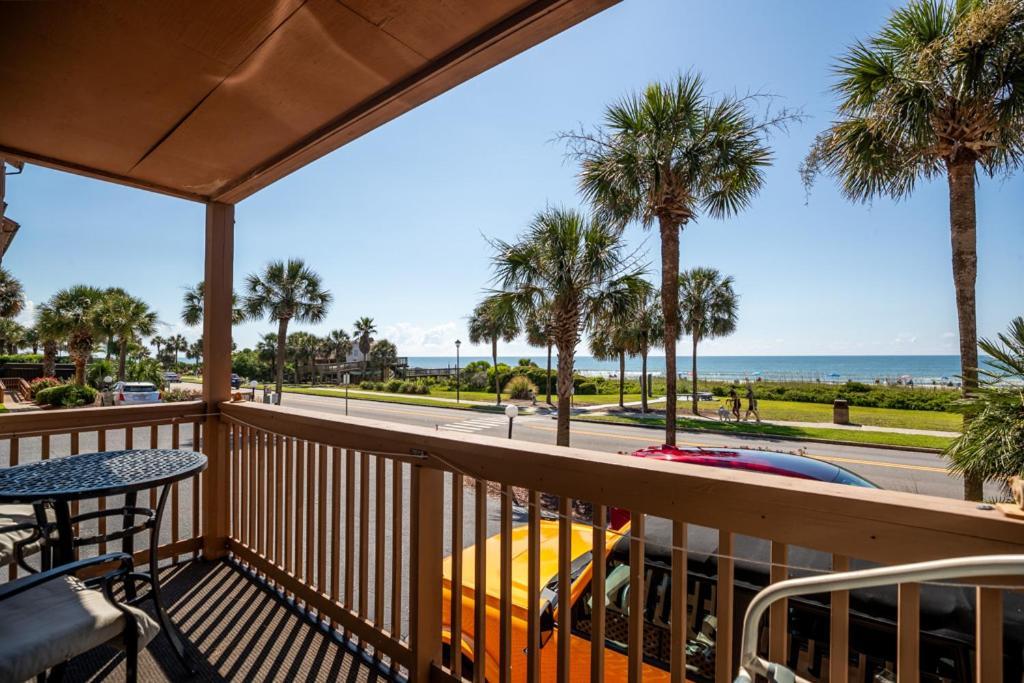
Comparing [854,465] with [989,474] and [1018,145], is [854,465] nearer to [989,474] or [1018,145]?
[1018,145]

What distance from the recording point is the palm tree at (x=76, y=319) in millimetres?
17734

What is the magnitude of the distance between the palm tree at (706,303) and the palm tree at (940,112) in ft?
49.4

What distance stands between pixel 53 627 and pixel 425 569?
93cm

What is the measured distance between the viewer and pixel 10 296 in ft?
68.1

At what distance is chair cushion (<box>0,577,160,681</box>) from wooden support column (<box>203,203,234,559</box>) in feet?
4.79

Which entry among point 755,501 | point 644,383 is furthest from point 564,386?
point 644,383

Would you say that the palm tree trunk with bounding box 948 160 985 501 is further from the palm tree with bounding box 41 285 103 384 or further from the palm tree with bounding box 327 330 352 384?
the palm tree with bounding box 327 330 352 384

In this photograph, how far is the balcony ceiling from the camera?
1.39 metres

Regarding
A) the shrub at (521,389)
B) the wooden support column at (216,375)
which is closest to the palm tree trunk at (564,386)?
the wooden support column at (216,375)

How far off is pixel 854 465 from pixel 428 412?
43.9ft

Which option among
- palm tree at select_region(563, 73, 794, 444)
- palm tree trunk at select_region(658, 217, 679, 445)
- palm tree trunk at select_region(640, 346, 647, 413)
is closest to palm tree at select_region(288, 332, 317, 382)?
palm tree trunk at select_region(640, 346, 647, 413)

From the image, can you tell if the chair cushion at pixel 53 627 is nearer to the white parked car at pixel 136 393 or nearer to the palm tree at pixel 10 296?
the white parked car at pixel 136 393

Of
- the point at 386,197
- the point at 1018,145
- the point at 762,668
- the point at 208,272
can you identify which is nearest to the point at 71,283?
the point at 386,197

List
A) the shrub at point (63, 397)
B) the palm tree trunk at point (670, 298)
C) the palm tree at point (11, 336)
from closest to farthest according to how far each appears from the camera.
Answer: the palm tree trunk at point (670, 298) < the shrub at point (63, 397) < the palm tree at point (11, 336)
